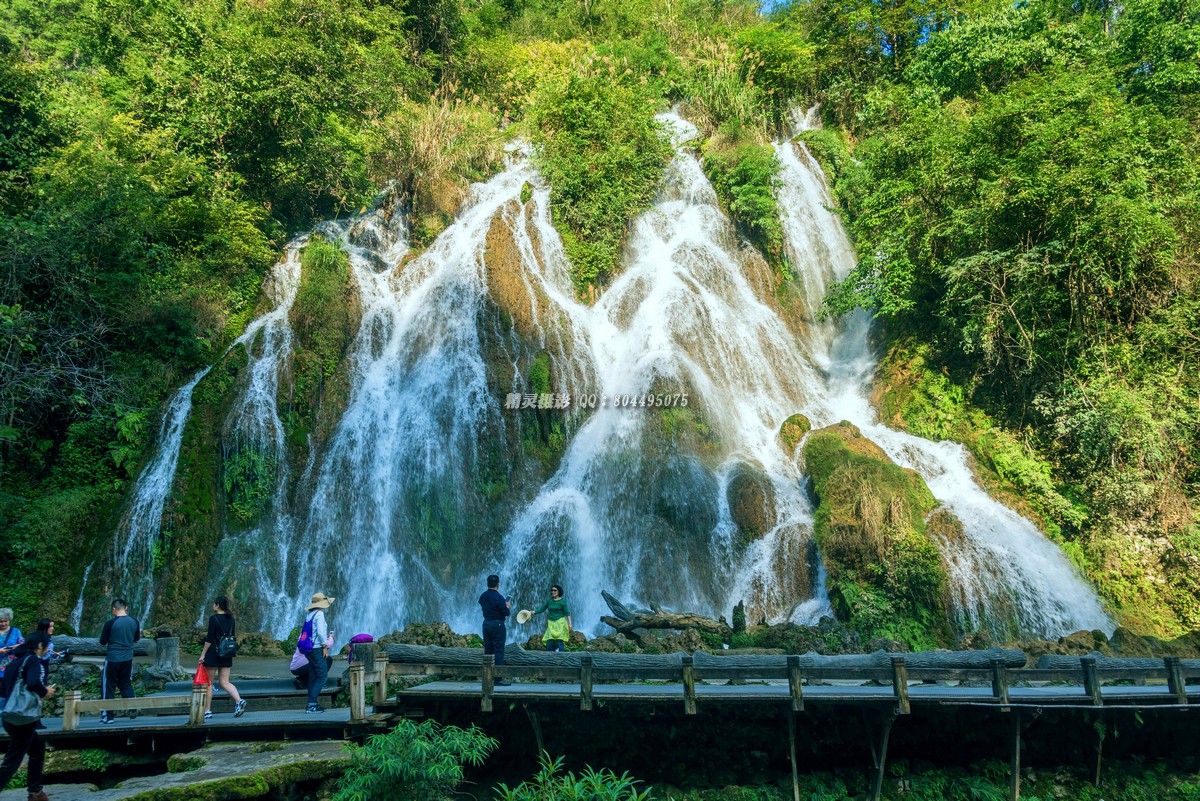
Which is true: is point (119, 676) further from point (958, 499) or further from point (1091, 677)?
point (958, 499)

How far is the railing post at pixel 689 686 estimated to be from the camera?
8242 mm

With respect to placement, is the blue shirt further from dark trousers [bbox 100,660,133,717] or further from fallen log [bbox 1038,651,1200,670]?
fallen log [bbox 1038,651,1200,670]

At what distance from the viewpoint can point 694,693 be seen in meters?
8.39

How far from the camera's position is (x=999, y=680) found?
8.80 m

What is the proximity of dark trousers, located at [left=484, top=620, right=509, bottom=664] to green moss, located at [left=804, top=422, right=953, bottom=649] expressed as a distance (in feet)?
27.1

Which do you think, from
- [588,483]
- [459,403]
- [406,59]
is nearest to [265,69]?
[406,59]

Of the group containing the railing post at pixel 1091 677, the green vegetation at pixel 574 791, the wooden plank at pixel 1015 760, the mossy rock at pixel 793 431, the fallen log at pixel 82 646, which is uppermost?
the mossy rock at pixel 793 431

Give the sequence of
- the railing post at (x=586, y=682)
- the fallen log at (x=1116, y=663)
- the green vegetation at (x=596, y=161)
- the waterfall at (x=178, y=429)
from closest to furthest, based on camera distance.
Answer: the railing post at (x=586, y=682)
the fallen log at (x=1116, y=663)
the waterfall at (x=178, y=429)
the green vegetation at (x=596, y=161)

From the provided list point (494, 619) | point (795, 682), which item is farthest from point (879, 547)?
point (494, 619)

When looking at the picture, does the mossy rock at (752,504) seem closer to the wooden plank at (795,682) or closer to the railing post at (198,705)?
the wooden plank at (795,682)

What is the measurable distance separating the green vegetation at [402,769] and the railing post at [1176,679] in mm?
9145

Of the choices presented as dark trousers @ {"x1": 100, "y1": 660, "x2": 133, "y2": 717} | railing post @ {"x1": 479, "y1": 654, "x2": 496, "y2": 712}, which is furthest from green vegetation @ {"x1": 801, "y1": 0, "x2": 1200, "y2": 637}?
dark trousers @ {"x1": 100, "y1": 660, "x2": 133, "y2": 717}

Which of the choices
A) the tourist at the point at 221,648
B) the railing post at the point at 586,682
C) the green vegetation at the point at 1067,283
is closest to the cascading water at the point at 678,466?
the green vegetation at the point at 1067,283

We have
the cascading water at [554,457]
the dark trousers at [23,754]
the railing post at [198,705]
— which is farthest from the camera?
the cascading water at [554,457]
